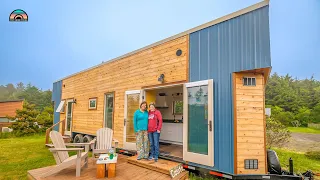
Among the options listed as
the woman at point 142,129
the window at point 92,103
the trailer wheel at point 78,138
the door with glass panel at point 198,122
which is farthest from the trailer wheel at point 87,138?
the door with glass panel at point 198,122

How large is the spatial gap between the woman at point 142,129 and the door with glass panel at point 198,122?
986 mm

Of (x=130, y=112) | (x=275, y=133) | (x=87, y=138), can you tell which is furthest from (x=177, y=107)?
Answer: (x=87, y=138)

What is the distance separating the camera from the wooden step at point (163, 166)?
→ 3736 millimetres

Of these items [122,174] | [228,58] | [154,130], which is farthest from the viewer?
[154,130]

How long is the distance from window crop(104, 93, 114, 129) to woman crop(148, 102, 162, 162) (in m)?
2.64

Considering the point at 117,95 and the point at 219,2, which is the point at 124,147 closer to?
the point at 117,95

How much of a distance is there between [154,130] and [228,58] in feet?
7.79

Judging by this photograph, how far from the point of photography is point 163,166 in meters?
3.94

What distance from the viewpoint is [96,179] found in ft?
11.1

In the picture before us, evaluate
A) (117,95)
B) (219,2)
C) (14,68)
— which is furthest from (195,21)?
(14,68)

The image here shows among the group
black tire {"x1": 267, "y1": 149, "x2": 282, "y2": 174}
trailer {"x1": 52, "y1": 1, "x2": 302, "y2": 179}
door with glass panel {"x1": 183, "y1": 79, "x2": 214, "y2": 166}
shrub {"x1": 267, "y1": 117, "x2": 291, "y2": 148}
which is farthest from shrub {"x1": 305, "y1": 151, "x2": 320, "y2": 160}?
door with glass panel {"x1": 183, "y1": 79, "x2": 214, "y2": 166}

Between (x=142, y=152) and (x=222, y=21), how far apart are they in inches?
142

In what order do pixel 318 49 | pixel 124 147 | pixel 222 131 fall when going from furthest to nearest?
pixel 318 49 < pixel 124 147 < pixel 222 131

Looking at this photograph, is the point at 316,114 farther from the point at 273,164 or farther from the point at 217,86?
the point at 217,86
